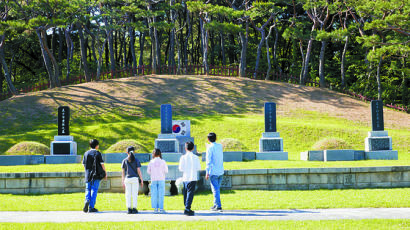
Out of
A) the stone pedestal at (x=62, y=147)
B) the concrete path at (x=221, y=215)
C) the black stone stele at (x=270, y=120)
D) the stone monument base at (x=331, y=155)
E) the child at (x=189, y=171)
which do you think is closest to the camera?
the concrete path at (x=221, y=215)

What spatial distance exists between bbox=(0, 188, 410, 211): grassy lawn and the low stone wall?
352 mm

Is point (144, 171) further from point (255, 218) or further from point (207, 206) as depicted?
point (255, 218)

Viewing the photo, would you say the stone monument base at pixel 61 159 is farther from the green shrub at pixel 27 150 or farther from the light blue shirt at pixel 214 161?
the light blue shirt at pixel 214 161

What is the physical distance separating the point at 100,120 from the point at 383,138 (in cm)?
1862

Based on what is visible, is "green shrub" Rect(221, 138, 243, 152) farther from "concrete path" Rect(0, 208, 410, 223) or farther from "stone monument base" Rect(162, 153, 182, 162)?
"concrete path" Rect(0, 208, 410, 223)

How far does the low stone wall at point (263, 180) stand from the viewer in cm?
1249

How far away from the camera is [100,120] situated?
99.4ft

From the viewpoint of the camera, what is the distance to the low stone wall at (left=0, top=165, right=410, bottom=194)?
12.5 metres

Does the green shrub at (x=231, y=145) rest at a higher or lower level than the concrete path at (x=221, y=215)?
higher

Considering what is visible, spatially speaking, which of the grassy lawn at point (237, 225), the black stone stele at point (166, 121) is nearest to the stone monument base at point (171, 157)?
the black stone stele at point (166, 121)

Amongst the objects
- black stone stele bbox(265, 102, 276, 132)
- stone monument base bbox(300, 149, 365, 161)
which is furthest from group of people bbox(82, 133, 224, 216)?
black stone stele bbox(265, 102, 276, 132)

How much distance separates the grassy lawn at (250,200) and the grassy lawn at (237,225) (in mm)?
1922

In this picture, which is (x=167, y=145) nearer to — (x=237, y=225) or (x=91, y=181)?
(x=91, y=181)

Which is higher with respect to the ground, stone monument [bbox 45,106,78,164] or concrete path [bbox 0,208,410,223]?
stone monument [bbox 45,106,78,164]
